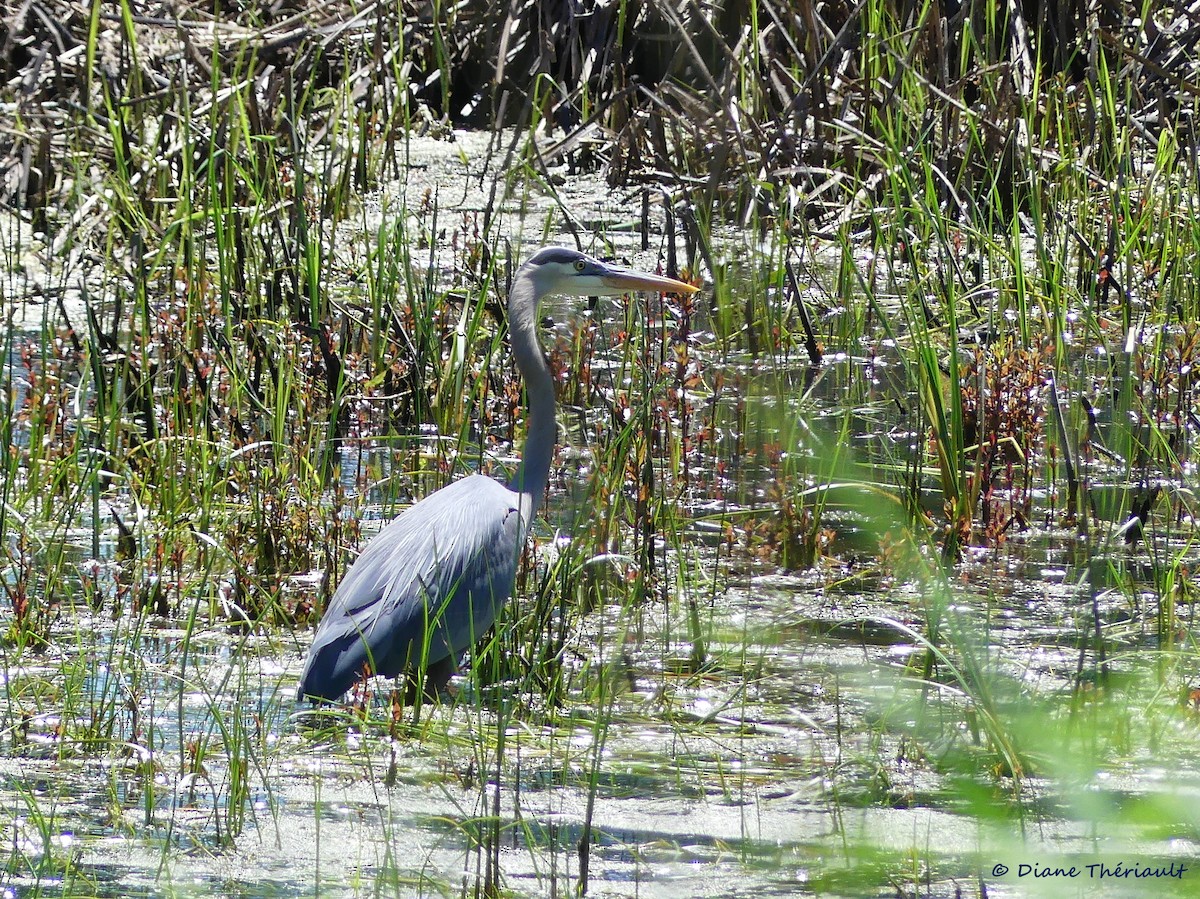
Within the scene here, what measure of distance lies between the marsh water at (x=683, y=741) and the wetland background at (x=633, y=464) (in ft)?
0.05

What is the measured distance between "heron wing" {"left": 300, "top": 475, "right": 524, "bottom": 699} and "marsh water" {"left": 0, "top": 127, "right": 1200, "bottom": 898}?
0.11m

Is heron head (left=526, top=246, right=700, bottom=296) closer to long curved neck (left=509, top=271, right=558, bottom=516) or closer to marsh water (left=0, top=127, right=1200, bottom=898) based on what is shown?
long curved neck (left=509, top=271, right=558, bottom=516)

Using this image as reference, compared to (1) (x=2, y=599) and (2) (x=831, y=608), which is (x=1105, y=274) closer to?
(2) (x=831, y=608)

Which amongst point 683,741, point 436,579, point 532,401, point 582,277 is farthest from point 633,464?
point 683,741

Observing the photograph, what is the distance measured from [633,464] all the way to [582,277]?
61cm

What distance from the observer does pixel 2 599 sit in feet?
13.3

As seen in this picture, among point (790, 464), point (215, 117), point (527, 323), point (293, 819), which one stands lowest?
point (293, 819)

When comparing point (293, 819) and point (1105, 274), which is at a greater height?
point (1105, 274)

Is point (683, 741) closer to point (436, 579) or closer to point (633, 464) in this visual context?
point (436, 579)

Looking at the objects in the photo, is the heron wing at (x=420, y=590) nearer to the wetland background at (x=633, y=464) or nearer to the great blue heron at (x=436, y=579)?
the great blue heron at (x=436, y=579)

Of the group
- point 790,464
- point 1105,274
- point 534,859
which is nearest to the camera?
point 534,859

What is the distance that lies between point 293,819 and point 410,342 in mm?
2567

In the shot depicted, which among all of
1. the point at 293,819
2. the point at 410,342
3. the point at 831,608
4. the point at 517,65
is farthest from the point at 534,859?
the point at 517,65

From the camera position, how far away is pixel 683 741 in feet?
10.8
